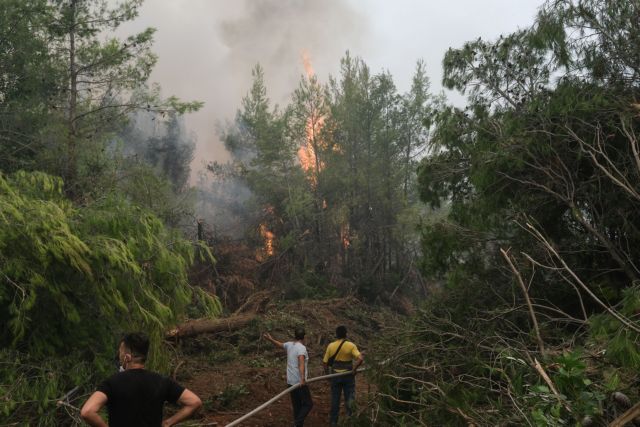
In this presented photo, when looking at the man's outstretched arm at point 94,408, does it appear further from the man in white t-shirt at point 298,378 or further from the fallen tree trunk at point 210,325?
the fallen tree trunk at point 210,325

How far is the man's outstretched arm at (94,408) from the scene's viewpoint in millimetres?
2873

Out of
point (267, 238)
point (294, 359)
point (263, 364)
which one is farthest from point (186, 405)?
point (267, 238)

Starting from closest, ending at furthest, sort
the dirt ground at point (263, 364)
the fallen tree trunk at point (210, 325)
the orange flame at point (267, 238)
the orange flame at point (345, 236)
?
1. the dirt ground at point (263, 364)
2. the fallen tree trunk at point (210, 325)
3. the orange flame at point (267, 238)
4. the orange flame at point (345, 236)

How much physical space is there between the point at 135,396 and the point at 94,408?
0.77 feet

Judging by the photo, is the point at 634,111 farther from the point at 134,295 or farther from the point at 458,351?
the point at 134,295

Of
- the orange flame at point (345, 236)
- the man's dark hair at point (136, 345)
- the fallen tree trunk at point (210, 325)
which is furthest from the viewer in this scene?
the orange flame at point (345, 236)

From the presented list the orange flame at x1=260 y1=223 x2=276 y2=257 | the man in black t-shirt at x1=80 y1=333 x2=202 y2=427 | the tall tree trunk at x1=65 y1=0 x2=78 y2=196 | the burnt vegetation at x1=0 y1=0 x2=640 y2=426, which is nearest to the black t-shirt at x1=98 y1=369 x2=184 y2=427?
the man in black t-shirt at x1=80 y1=333 x2=202 y2=427

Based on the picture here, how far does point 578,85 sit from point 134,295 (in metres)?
7.26

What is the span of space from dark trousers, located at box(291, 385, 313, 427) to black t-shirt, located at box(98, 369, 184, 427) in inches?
154

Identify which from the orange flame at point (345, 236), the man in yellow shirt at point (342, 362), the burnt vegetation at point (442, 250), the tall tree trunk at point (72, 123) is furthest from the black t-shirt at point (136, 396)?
the orange flame at point (345, 236)

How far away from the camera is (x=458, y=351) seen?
606 centimetres

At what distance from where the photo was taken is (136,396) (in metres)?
3.05

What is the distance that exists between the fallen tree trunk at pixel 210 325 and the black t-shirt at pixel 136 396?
9.81 metres

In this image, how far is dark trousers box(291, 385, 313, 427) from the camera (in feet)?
22.2
